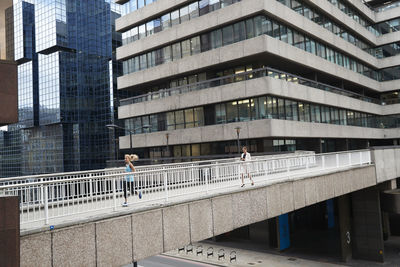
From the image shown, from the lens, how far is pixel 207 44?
34.9m

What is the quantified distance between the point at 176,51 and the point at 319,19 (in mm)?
16475

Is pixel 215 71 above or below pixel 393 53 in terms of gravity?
below

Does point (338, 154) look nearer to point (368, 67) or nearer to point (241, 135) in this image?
point (241, 135)

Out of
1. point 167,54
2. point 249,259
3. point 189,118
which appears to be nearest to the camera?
point 249,259

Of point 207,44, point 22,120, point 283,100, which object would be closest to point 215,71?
point 207,44

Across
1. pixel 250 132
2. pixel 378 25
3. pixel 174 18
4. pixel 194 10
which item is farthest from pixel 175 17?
pixel 378 25

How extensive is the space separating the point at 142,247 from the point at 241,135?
2287 cm

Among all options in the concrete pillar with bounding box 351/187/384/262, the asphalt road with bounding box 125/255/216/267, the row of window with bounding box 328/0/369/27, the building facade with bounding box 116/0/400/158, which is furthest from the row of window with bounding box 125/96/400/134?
the row of window with bounding box 328/0/369/27

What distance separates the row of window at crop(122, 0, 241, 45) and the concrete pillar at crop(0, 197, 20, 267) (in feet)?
97.9

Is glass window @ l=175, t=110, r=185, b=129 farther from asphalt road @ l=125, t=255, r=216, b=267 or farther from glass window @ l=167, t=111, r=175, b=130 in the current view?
asphalt road @ l=125, t=255, r=216, b=267

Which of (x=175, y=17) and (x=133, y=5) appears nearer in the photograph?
(x=175, y=17)

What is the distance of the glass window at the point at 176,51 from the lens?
37.3 m

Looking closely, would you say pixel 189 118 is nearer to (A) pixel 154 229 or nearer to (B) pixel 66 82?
(A) pixel 154 229

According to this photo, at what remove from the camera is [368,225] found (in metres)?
26.0
